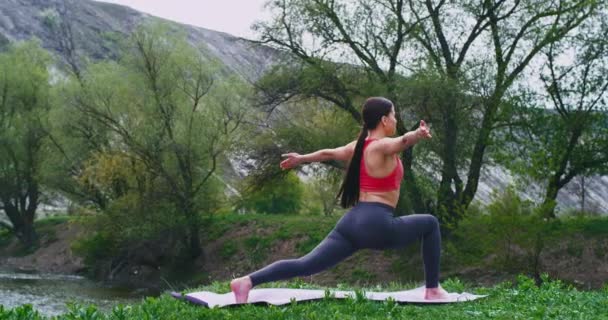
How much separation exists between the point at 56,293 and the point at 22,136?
22629 millimetres

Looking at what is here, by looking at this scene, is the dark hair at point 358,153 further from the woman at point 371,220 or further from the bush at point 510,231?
the bush at point 510,231

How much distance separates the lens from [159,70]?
1590 inches

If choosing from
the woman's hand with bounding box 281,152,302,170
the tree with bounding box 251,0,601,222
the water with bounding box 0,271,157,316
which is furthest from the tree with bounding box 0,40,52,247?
the woman's hand with bounding box 281,152,302,170

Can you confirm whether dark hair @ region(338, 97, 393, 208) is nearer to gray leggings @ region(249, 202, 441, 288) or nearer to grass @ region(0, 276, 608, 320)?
gray leggings @ region(249, 202, 441, 288)

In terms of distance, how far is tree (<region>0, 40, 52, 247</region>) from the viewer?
163 feet

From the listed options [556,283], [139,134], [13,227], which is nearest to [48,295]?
[139,134]

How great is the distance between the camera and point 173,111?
132 ft

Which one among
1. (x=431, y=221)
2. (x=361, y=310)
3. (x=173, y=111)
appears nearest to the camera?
(x=361, y=310)

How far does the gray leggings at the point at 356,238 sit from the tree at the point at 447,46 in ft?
69.3

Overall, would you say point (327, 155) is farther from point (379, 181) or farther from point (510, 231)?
point (510, 231)

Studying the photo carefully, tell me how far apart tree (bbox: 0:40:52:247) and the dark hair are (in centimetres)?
4234

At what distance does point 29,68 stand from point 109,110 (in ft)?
47.6

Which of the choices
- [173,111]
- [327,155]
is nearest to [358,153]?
[327,155]

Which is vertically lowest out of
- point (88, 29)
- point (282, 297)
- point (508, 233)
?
point (508, 233)
